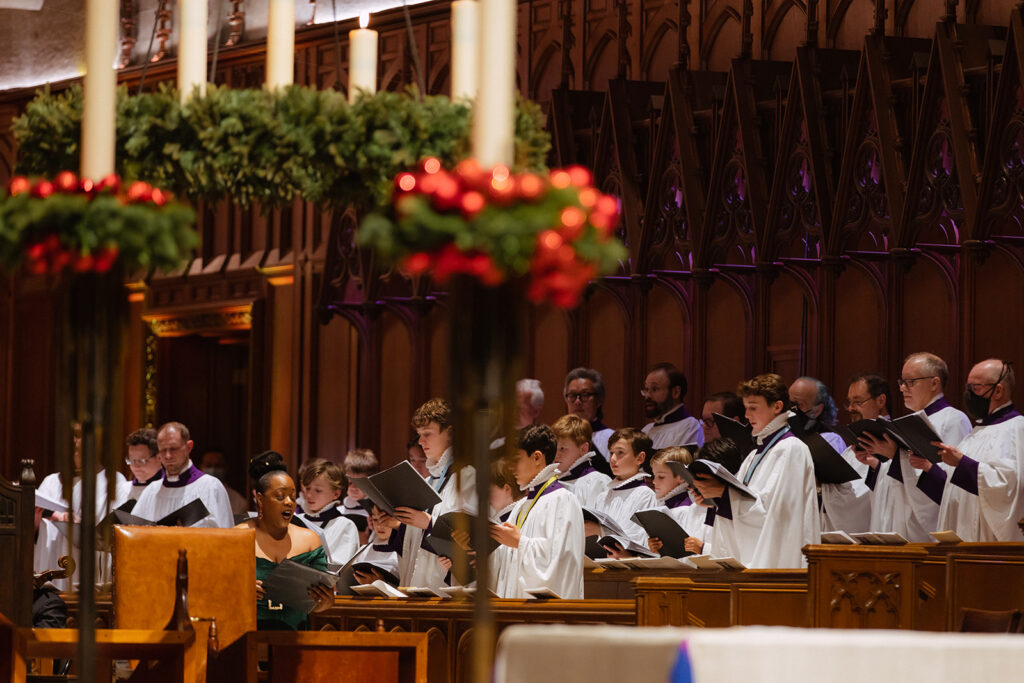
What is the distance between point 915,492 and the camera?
9.33 m

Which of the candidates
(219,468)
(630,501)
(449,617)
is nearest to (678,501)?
(630,501)

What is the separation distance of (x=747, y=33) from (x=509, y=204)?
8374mm

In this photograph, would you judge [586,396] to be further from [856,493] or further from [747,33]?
[747,33]

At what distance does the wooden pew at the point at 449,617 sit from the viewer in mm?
6996

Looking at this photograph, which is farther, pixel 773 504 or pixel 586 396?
pixel 586 396

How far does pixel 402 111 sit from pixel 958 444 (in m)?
5.79

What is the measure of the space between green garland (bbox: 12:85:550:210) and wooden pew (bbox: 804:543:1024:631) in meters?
3.48

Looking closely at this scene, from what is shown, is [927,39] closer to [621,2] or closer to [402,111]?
[621,2]

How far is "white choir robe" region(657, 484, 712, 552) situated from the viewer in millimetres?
9500

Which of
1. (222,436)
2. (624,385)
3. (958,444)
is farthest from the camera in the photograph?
(222,436)

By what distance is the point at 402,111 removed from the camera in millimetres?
4234

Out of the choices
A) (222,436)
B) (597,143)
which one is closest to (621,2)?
(597,143)

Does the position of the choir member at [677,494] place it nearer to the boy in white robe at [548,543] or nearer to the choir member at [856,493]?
the choir member at [856,493]

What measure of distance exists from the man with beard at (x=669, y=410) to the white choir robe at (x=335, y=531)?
2.32m
